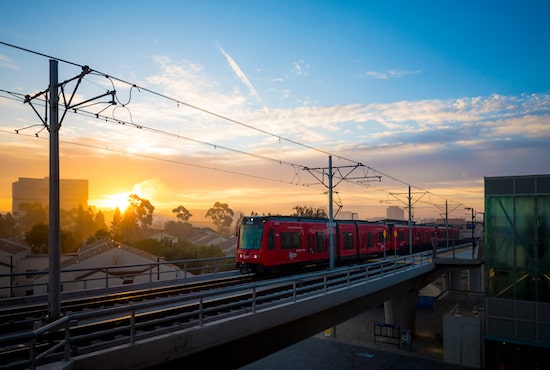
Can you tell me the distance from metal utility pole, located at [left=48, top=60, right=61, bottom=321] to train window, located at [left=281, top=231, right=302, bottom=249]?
620 inches

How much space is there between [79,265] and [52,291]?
43202 mm

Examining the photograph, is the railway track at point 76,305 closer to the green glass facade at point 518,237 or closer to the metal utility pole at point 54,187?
the metal utility pole at point 54,187

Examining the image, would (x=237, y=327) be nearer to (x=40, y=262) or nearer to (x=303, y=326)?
(x=303, y=326)

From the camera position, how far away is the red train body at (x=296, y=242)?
24.8 metres

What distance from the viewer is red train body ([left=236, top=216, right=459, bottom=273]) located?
81.5ft

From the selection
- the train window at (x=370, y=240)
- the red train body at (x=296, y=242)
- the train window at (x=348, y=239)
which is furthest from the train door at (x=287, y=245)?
the train window at (x=370, y=240)

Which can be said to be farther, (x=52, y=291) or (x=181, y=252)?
(x=181, y=252)

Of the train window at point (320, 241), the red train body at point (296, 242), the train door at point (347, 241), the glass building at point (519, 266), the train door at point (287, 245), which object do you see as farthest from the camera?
the train door at point (347, 241)

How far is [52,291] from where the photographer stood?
438 inches

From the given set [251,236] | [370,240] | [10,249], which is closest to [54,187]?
[251,236]

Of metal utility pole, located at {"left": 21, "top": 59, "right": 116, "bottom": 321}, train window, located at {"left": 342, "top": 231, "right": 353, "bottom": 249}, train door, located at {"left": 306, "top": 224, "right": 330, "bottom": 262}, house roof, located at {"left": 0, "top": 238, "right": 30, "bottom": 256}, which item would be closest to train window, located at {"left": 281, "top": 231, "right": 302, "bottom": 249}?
train door, located at {"left": 306, "top": 224, "right": 330, "bottom": 262}

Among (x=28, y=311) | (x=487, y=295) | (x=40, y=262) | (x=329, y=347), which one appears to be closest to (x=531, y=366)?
(x=487, y=295)

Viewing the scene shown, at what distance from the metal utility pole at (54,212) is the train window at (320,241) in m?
20.5

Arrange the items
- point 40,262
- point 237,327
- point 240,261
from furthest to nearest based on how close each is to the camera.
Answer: point 40,262 → point 240,261 → point 237,327
